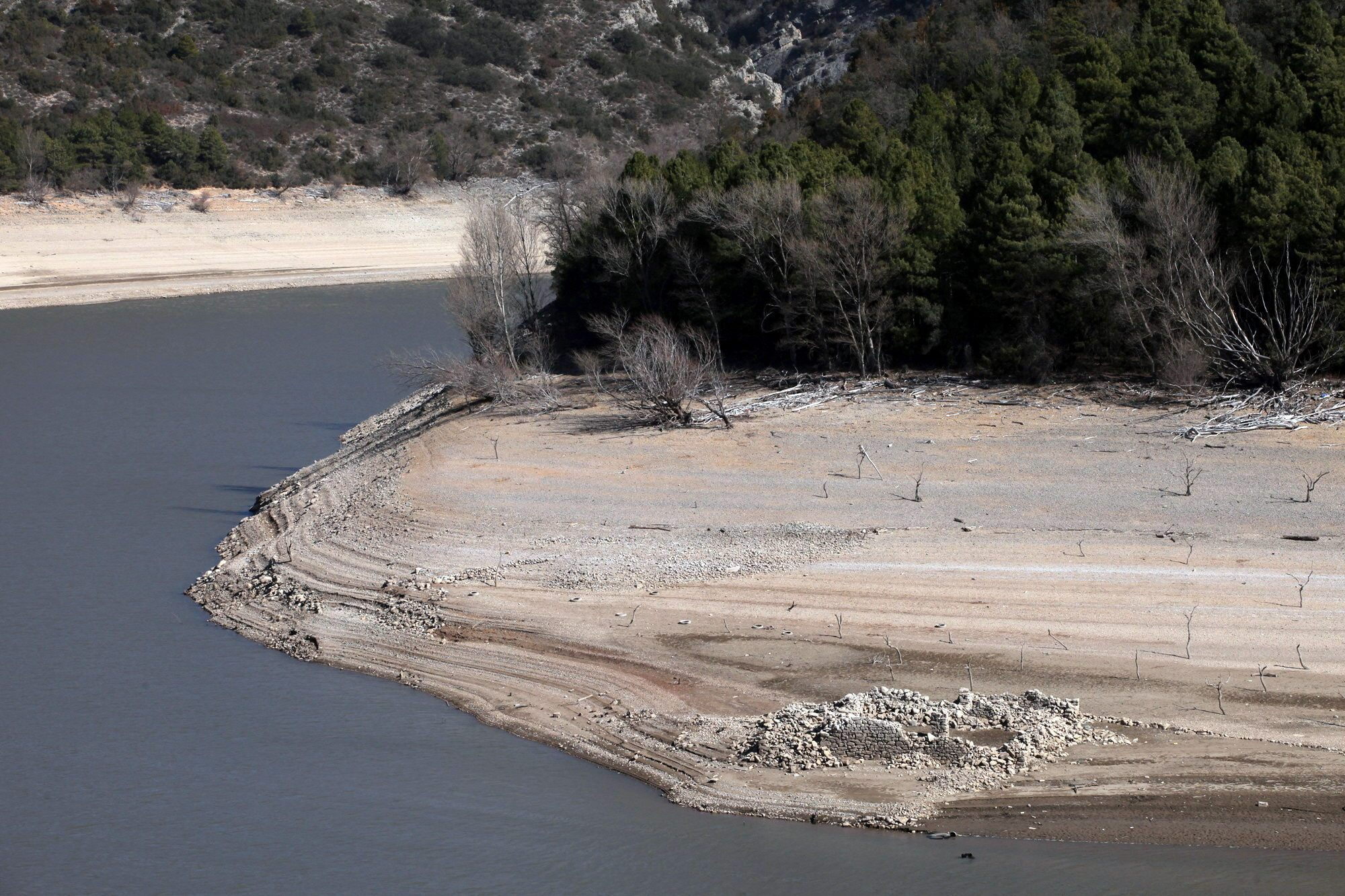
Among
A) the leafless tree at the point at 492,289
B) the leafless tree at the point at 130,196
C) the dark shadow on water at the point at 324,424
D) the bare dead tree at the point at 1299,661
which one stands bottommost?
the dark shadow on water at the point at 324,424

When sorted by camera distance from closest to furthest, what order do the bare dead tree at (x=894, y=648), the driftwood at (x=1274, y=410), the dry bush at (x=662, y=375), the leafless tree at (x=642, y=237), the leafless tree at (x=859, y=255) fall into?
1. the bare dead tree at (x=894, y=648)
2. the driftwood at (x=1274, y=410)
3. the dry bush at (x=662, y=375)
4. the leafless tree at (x=859, y=255)
5. the leafless tree at (x=642, y=237)

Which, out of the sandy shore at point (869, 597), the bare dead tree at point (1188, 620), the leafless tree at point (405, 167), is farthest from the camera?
the leafless tree at point (405, 167)

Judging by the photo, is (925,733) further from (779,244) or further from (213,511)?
(779,244)

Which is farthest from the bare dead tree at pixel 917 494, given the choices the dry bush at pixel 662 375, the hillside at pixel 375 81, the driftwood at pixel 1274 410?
the hillside at pixel 375 81

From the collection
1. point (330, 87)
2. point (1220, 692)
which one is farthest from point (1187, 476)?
point (330, 87)

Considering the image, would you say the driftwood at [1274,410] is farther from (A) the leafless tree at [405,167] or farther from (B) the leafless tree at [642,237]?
(A) the leafless tree at [405,167]

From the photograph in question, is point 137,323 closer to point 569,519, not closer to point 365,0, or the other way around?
point 569,519

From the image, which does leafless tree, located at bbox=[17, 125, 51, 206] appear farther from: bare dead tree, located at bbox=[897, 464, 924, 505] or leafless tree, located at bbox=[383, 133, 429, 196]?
bare dead tree, located at bbox=[897, 464, 924, 505]
